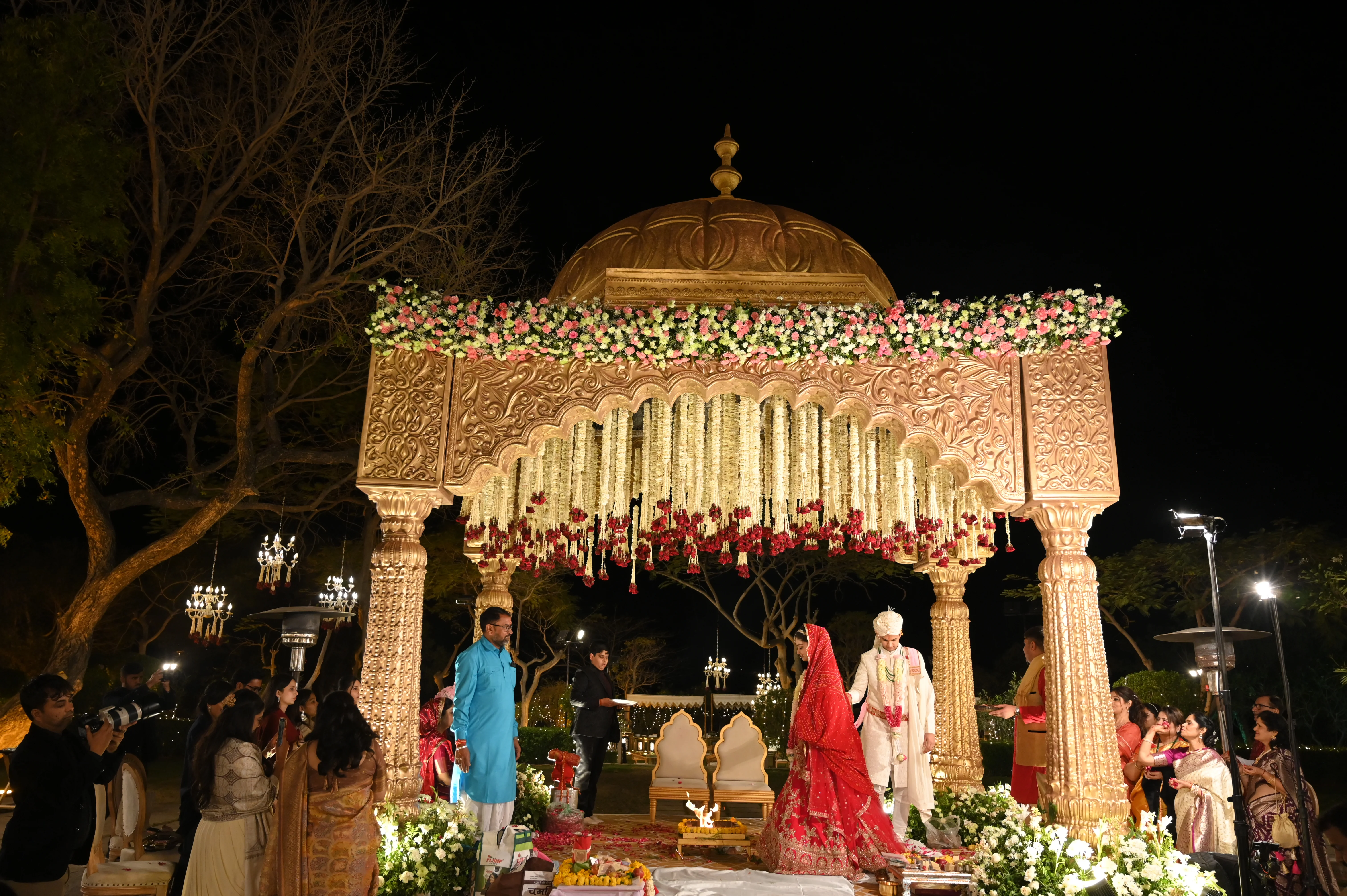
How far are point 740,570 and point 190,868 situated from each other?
3977mm

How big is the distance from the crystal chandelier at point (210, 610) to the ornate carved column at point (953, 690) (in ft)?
35.7

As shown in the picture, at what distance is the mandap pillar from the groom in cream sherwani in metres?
1.09

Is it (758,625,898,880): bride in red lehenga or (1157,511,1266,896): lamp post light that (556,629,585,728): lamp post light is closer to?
(758,625,898,880): bride in red lehenga

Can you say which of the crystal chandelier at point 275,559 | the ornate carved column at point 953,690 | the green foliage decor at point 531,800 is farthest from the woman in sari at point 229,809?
the crystal chandelier at point 275,559

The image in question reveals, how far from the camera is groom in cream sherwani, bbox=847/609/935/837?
6449mm

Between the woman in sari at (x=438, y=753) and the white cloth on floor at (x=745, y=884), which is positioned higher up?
the woman in sari at (x=438, y=753)

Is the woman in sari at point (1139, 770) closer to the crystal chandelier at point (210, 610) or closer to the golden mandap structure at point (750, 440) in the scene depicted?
the golden mandap structure at point (750, 440)

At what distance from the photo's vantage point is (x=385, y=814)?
17.2 feet

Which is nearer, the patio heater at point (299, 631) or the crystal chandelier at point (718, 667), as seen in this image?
the patio heater at point (299, 631)

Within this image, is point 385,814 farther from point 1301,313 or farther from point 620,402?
point 1301,313

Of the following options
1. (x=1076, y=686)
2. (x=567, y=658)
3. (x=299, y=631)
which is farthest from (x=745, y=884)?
(x=567, y=658)

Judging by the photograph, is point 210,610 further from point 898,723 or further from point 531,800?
point 898,723

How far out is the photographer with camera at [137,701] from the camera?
5.14 meters

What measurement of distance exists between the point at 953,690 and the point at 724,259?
14.7 feet
